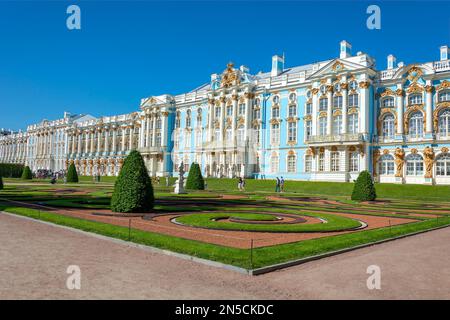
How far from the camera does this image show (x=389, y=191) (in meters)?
36.8

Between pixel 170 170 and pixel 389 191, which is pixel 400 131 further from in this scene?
pixel 170 170

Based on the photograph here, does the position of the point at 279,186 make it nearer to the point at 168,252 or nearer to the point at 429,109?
the point at 429,109

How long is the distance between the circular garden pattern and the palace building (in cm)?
2990

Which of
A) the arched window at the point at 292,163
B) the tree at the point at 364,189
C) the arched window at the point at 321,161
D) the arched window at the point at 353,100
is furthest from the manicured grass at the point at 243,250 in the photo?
the arched window at the point at 292,163

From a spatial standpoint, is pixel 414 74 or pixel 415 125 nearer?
pixel 414 74

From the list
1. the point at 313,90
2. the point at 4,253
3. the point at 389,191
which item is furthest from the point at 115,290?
the point at 313,90

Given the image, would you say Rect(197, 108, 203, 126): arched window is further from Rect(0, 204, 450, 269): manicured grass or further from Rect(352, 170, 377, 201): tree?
Rect(0, 204, 450, 269): manicured grass

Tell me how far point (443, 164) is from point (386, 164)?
597cm

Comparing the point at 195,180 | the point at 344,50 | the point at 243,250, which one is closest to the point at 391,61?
the point at 344,50

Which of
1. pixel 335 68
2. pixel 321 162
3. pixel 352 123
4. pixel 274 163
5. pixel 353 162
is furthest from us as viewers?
pixel 274 163

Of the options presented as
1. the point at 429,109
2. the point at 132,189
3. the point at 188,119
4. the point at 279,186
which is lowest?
the point at 279,186

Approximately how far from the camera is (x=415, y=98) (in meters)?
42.9

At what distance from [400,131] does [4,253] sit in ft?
142

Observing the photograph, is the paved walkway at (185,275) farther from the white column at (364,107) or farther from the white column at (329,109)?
the white column at (329,109)
